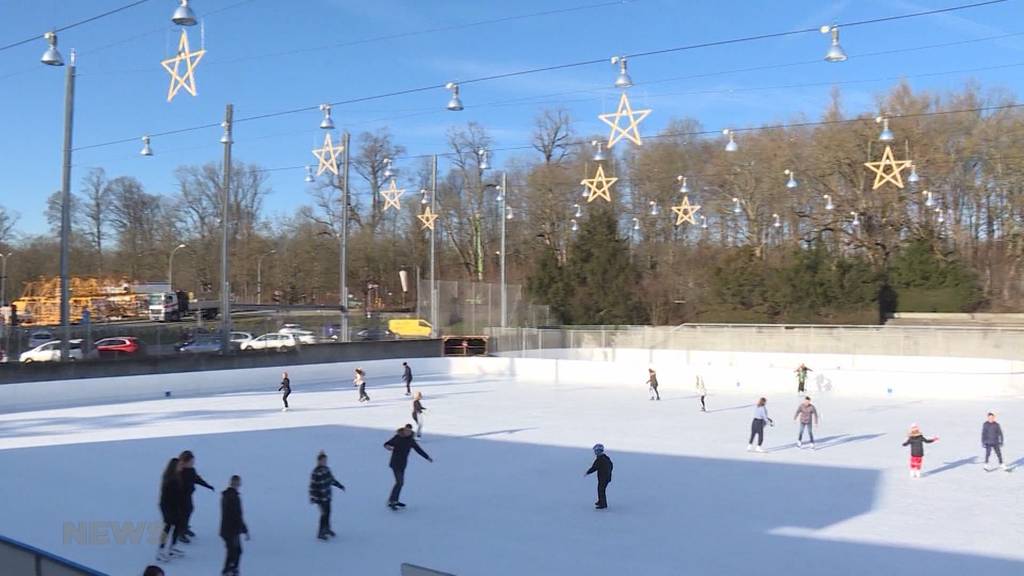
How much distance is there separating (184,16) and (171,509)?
7.34m

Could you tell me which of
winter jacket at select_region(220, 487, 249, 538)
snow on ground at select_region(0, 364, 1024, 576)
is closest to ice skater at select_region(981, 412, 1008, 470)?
snow on ground at select_region(0, 364, 1024, 576)

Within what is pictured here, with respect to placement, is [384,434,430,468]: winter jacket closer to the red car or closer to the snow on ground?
the snow on ground

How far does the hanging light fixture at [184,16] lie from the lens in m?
13.2

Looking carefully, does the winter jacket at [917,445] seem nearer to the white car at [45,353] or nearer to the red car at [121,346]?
the white car at [45,353]

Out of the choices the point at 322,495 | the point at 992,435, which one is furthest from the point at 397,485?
the point at 992,435

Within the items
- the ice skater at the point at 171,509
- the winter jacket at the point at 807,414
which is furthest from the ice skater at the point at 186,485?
the winter jacket at the point at 807,414

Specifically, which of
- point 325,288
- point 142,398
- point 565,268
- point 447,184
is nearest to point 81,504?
point 142,398

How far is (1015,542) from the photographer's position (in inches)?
432

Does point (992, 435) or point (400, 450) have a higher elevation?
point (400, 450)

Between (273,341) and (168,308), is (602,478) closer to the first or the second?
(273,341)

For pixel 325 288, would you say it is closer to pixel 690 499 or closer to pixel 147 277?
pixel 147 277

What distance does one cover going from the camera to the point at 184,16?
1323 centimetres

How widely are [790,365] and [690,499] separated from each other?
78.2 feet

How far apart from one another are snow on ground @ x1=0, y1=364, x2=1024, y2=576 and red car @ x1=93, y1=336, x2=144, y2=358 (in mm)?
7241
